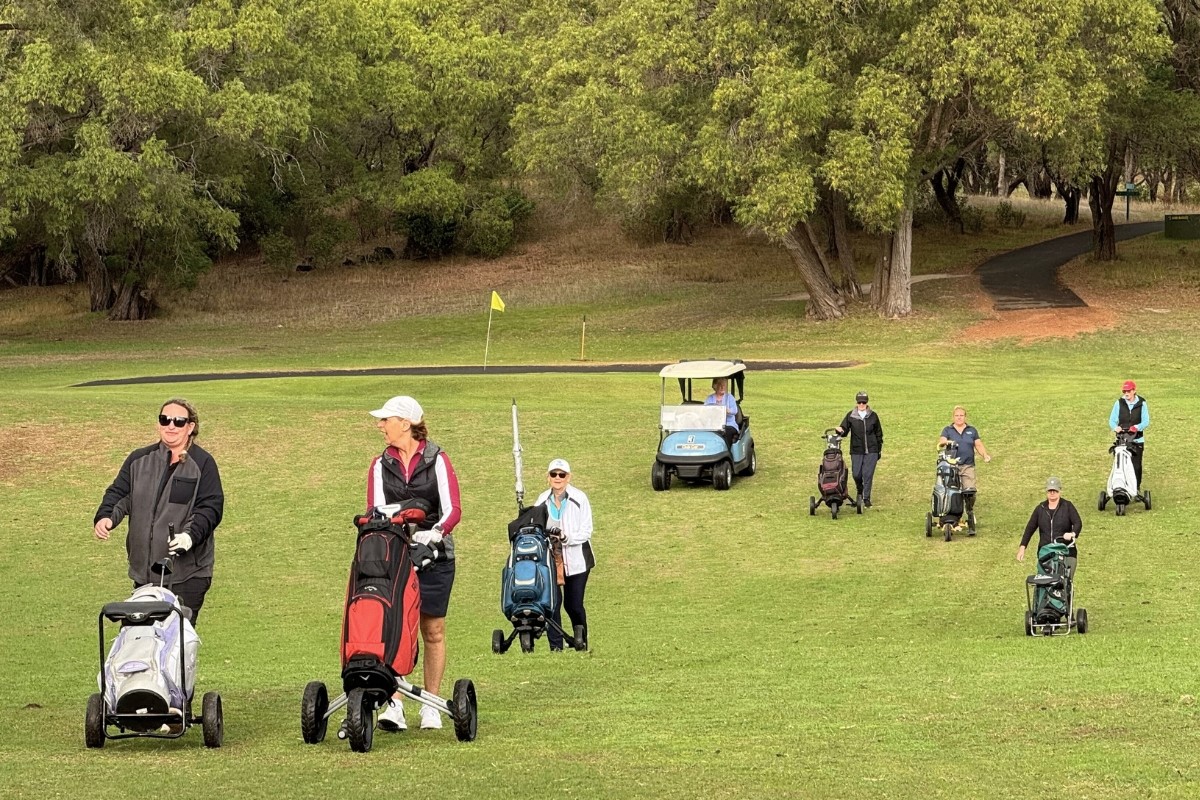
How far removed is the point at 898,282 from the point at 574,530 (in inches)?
1456

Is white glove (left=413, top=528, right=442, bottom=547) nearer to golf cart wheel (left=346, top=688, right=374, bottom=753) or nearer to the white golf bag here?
golf cart wheel (left=346, top=688, right=374, bottom=753)

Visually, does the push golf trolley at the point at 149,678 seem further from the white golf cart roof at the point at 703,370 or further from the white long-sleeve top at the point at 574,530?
the white golf cart roof at the point at 703,370

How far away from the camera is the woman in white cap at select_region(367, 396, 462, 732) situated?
923 cm

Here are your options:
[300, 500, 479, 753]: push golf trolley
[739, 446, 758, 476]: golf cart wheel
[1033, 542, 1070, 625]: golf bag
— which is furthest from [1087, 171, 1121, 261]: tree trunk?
[300, 500, 479, 753]: push golf trolley

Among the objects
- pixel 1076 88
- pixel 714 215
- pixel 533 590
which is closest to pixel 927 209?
pixel 714 215

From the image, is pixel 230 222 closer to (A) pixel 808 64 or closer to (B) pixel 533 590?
(A) pixel 808 64

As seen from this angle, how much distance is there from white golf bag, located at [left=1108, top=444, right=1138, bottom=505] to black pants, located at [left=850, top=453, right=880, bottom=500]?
2.99 meters

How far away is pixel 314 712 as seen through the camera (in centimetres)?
898

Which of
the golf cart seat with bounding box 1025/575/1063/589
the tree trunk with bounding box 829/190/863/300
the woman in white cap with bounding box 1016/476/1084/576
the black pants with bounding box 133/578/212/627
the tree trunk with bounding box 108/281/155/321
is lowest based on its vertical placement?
the golf cart seat with bounding box 1025/575/1063/589

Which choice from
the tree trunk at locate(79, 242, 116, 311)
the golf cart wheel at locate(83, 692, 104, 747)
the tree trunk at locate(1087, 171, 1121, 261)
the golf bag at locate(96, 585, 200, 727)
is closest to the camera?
the golf bag at locate(96, 585, 200, 727)

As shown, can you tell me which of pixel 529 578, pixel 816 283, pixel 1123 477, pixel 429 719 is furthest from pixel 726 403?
pixel 816 283

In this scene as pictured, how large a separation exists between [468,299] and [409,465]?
2162 inches

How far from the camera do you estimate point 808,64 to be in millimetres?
44688

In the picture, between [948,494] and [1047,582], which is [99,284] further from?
[1047,582]
